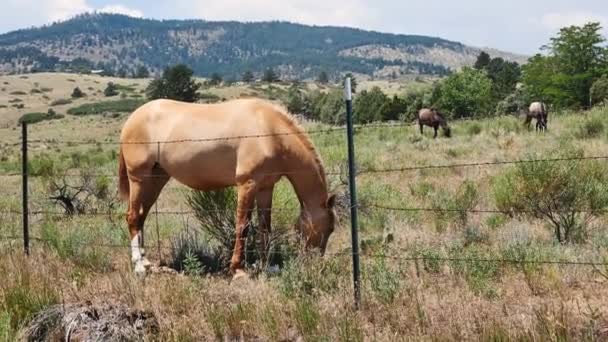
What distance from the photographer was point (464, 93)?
2366 inches

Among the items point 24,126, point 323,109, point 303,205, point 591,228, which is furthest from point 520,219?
point 323,109

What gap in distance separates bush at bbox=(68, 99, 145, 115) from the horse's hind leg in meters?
67.6

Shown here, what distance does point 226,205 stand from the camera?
9.05m

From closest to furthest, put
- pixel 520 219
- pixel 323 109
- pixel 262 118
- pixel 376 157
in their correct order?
pixel 262 118, pixel 520 219, pixel 376 157, pixel 323 109

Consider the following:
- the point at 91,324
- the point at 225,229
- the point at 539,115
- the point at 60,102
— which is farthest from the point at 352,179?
the point at 60,102

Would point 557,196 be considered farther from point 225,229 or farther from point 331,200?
point 225,229

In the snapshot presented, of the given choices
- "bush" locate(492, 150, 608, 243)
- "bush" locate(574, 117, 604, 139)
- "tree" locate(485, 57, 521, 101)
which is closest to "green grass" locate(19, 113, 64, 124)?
"tree" locate(485, 57, 521, 101)

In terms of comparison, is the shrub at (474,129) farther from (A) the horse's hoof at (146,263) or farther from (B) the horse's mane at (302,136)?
(A) the horse's hoof at (146,263)

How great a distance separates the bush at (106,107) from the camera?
7489 centimetres

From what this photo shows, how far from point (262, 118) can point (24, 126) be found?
2.73 metres

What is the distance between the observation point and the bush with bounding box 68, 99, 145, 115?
246 feet

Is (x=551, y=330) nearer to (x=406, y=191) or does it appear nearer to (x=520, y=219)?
(x=520, y=219)

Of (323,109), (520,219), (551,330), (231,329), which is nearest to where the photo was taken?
(551,330)

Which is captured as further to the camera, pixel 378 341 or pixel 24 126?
pixel 24 126
